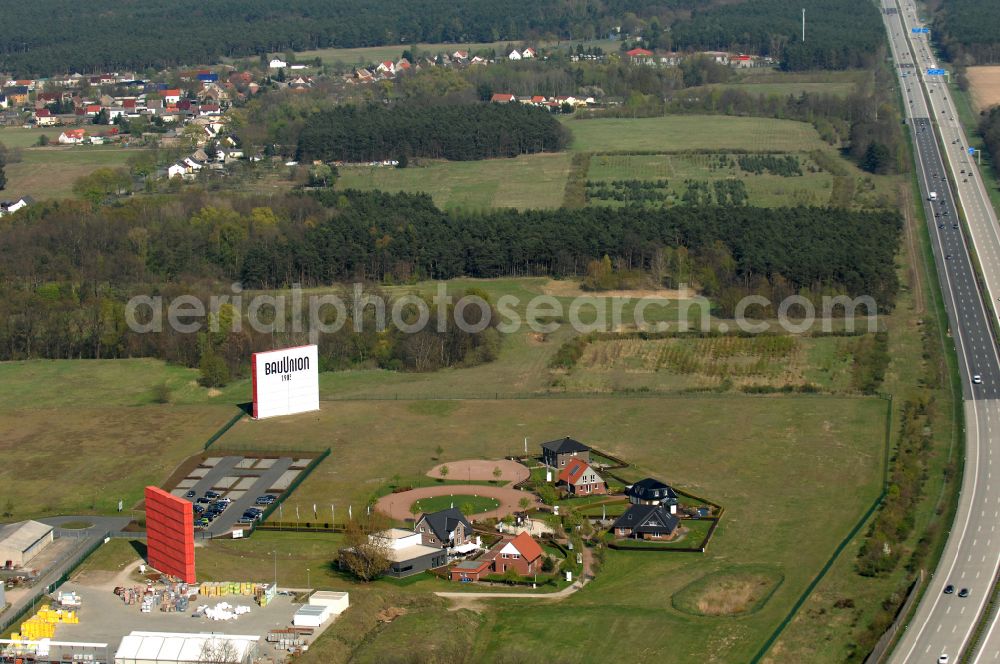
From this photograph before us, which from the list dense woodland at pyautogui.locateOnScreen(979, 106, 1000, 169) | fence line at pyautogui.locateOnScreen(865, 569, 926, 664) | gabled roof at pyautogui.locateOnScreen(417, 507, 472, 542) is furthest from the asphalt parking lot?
dense woodland at pyautogui.locateOnScreen(979, 106, 1000, 169)

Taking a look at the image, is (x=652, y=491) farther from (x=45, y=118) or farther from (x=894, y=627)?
(x=45, y=118)

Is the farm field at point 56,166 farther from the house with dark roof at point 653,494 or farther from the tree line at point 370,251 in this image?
the house with dark roof at point 653,494

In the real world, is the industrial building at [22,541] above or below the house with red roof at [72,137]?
below

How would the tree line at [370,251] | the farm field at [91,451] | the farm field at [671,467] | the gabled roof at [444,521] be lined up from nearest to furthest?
the farm field at [671,467], the gabled roof at [444,521], the farm field at [91,451], the tree line at [370,251]

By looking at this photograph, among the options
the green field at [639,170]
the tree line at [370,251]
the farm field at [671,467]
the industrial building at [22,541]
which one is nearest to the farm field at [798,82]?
the green field at [639,170]

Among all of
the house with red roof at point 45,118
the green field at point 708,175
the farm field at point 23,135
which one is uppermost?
the house with red roof at point 45,118

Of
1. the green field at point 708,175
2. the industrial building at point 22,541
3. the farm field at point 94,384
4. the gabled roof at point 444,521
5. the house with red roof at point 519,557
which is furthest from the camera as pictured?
the green field at point 708,175
